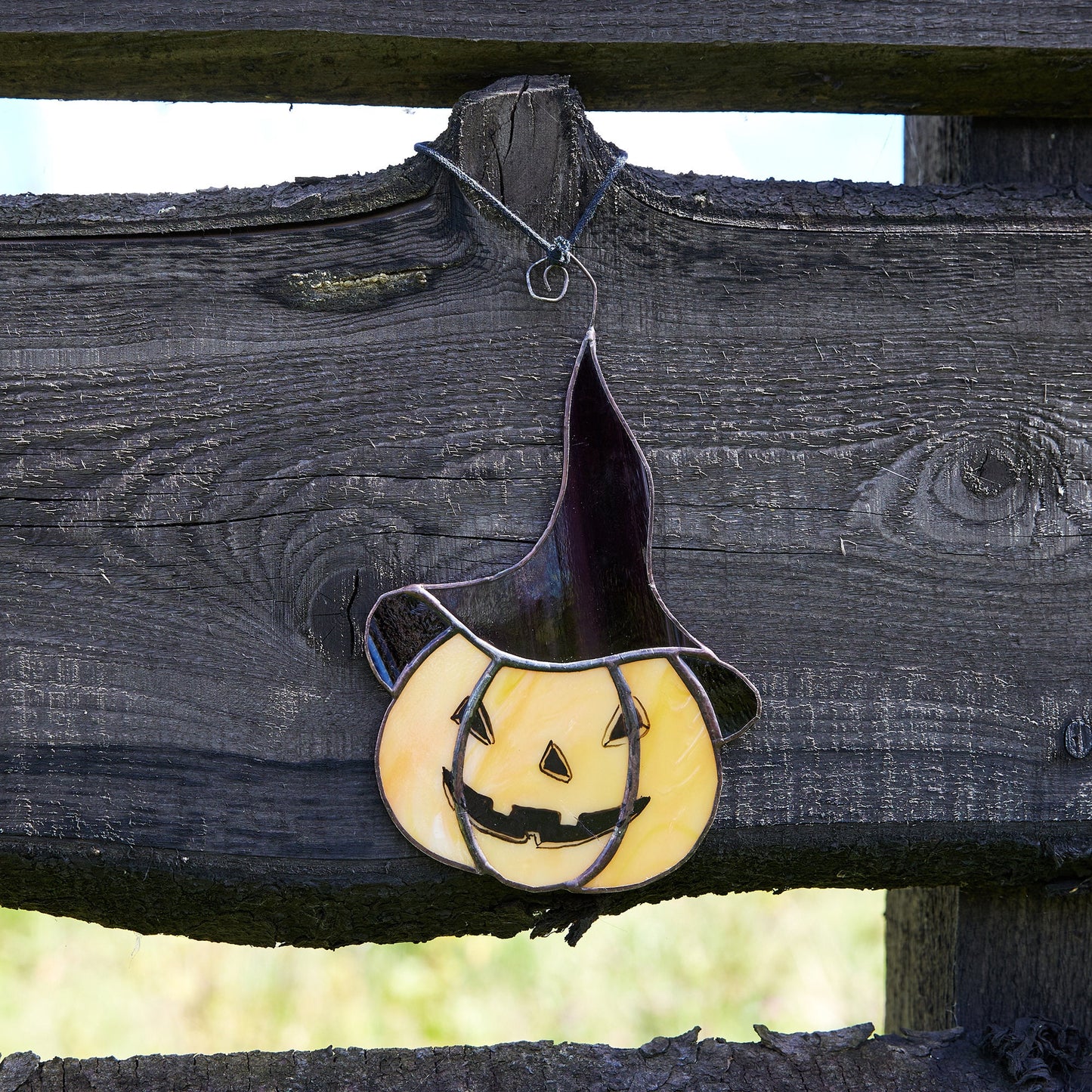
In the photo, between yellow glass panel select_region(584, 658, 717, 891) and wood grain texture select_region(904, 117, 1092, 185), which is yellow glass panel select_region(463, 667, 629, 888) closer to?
yellow glass panel select_region(584, 658, 717, 891)

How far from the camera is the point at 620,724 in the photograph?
1059mm

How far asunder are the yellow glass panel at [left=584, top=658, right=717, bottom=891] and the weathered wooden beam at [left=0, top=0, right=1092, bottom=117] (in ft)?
2.30

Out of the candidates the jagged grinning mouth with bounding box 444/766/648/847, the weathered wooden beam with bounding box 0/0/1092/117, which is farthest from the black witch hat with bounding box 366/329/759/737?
the weathered wooden beam with bounding box 0/0/1092/117

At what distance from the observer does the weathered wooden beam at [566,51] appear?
3.51 feet

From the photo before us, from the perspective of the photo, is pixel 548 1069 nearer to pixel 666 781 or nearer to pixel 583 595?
pixel 666 781

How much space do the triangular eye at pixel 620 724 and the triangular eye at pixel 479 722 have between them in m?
0.13

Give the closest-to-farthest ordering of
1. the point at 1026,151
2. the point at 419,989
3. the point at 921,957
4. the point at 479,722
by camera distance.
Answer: the point at 479,722 → the point at 1026,151 → the point at 921,957 → the point at 419,989

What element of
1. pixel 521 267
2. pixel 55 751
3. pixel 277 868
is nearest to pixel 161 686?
pixel 55 751

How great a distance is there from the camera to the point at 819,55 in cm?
112

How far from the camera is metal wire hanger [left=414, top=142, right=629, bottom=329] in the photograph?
1063 millimetres

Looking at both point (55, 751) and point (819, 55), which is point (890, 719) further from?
point (55, 751)

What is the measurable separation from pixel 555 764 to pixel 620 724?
9 cm

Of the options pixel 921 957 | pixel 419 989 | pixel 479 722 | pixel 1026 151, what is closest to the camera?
pixel 479 722

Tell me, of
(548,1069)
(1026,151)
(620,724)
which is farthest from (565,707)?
(1026,151)
